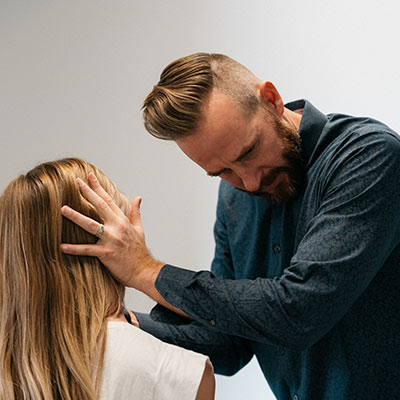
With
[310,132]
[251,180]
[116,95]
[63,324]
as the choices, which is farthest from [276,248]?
[116,95]

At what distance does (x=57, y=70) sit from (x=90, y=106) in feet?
0.66

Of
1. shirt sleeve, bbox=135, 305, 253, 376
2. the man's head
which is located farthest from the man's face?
shirt sleeve, bbox=135, 305, 253, 376

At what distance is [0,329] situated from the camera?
46.7 inches

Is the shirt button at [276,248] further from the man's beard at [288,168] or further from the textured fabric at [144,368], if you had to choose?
the textured fabric at [144,368]

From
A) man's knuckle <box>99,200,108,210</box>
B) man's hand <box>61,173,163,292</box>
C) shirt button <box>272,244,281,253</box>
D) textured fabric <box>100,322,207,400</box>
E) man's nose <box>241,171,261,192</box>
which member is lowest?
textured fabric <box>100,322,207,400</box>

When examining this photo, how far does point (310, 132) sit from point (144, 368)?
2.21 ft

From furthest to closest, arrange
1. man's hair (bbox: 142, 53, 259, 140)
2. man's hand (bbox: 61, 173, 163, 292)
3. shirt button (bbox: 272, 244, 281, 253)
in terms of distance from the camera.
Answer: shirt button (bbox: 272, 244, 281, 253)
man's hair (bbox: 142, 53, 259, 140)
man's hand (bbox: 61, 173, 163, 292)

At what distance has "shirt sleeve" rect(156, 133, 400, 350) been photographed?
1148 mm

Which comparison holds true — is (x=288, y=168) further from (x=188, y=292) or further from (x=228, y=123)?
(x=188, y=292)

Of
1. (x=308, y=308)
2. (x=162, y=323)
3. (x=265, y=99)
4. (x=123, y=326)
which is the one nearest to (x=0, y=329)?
Result: (x=123, y=326)

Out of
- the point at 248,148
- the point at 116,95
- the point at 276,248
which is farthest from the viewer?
the point at 116,95

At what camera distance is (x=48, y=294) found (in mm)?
1187

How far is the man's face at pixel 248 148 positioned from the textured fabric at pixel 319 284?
45 mm

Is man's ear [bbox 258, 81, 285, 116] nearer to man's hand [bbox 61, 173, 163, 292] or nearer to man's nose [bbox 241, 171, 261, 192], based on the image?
man's nose [bbox 241, 171, 261, 192]
